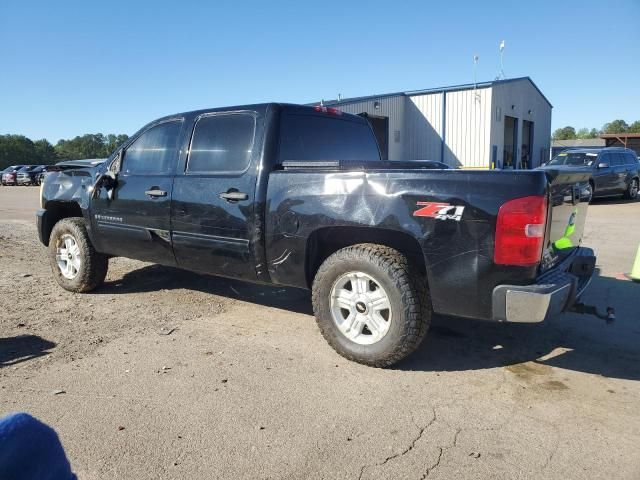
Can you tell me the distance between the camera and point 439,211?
10.5 feet

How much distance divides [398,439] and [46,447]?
2.12 metres

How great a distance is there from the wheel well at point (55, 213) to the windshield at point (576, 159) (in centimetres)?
1454

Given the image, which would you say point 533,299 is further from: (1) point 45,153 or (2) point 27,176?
(1) point 45,153

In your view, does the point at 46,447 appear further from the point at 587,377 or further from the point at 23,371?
the point at 587,377

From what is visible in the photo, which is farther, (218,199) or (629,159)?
(629,159)

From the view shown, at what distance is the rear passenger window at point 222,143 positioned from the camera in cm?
427

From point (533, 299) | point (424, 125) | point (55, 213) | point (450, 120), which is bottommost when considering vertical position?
point (533, 299)

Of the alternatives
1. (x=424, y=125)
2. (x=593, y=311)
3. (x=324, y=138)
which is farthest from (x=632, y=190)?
(x=324, y=138)

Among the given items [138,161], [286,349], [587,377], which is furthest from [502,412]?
[138,161]

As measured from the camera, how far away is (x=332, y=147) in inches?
192

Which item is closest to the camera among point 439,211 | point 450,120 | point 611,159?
point 439,211

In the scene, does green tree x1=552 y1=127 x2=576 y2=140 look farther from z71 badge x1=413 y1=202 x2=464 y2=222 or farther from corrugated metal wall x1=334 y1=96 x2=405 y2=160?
z71 badge x1=413 y1=202 x2=464 y2=222

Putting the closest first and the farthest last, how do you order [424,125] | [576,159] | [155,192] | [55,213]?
[155,192] < [55,213] < [576,159] < [424,125]

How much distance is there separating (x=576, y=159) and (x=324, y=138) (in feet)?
46.0
